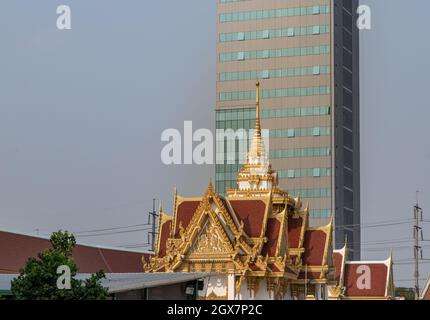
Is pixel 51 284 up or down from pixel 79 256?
down

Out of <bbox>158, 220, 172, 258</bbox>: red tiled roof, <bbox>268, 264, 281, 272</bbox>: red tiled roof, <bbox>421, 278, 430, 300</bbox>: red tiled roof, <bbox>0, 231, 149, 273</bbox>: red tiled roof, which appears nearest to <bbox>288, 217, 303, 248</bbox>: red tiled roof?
<bbox>268, 264, 281, 272</bbox>: red tiled roof

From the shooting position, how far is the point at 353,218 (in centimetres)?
13538

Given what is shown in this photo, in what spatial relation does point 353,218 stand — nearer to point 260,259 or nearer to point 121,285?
point 260,259

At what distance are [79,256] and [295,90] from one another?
53.6 m

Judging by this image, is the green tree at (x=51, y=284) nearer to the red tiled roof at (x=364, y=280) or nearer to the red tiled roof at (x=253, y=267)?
the red tiled roof at (x=253, y=267)

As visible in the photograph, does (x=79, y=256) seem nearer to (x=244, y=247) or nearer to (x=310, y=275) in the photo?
(x=310, y=275)

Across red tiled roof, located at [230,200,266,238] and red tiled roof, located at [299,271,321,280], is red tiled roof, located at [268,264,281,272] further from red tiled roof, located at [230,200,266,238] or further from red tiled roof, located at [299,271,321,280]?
red tiled roof, located at [299,271,321,280]

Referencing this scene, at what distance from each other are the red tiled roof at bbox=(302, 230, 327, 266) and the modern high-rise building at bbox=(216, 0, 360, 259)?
170 ft

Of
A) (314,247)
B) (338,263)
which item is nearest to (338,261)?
(338,263)

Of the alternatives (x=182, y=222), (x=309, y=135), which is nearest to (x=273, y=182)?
(x=182, y=222)

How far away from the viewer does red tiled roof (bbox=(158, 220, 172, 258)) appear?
66.1 m

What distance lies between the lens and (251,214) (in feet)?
215

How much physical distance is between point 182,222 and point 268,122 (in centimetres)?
6403

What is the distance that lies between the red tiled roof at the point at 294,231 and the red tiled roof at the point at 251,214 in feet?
18.6
